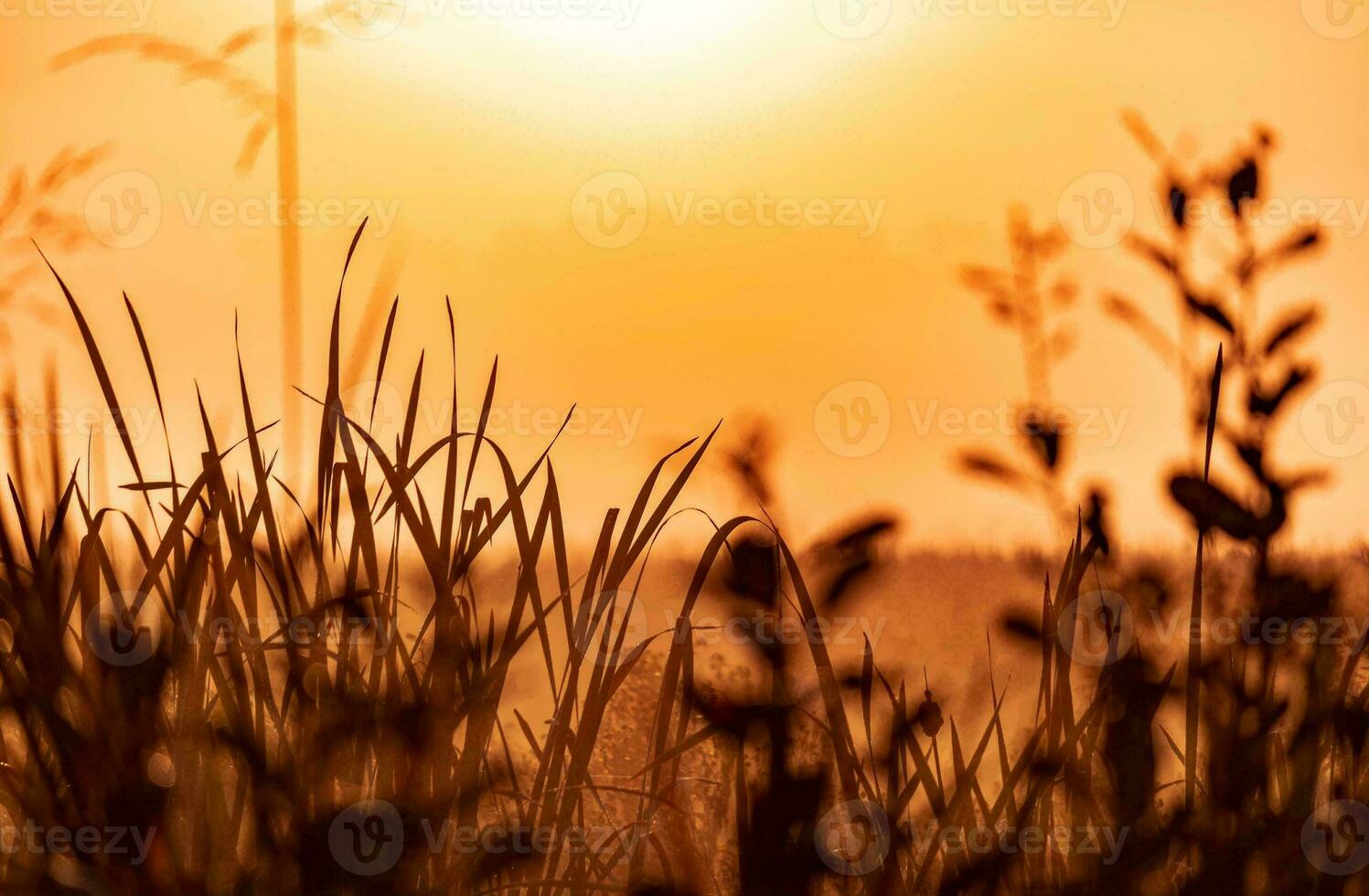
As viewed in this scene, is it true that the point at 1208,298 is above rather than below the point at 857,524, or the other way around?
above

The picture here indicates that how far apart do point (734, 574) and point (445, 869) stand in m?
0.42

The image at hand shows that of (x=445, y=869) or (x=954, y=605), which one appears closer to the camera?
(x=445, y=869)

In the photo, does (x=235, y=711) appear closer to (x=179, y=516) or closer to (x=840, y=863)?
(x=179, y=516)

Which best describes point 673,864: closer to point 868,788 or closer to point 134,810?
point 868,788

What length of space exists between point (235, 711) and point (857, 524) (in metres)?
0.68

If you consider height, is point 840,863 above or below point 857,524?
below

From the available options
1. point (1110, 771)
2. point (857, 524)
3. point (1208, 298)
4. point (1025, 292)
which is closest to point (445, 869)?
point (857, 524)

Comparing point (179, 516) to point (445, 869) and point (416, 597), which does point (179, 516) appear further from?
point (445, 869)

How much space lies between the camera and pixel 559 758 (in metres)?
1.15

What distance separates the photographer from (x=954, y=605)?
133 cm

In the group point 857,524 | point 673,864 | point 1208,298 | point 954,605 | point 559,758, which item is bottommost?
point 673,864

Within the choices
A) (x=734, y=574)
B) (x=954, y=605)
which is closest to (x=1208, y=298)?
(x=954, y=605)

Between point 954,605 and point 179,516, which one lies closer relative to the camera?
point 179,516

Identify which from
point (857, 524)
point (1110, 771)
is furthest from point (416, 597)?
point (1110, 771)
